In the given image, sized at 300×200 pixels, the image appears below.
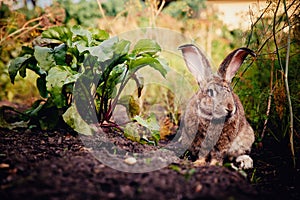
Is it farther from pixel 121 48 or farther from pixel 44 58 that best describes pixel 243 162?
pixel 44 58

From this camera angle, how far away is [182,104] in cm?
371

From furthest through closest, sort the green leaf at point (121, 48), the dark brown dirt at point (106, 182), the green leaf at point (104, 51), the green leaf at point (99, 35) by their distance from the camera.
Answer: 1. the green leaf at point (99, 35)
2. the green leaf at point (121, 48)
3. the green leaf at point (104, 51)
4. the dark brown dirt at point (106, 182)

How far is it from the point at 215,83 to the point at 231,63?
185mm

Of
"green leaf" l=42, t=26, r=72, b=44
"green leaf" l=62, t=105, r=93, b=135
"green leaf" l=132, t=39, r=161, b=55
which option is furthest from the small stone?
"green leaf" l=42, t=26, r=72, b=44

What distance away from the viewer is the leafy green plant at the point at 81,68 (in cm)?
234

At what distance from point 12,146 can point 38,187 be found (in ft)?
3.41

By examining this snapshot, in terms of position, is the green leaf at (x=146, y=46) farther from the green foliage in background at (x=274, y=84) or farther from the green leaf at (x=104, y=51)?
the green foliage in background at (x=274, y=84)

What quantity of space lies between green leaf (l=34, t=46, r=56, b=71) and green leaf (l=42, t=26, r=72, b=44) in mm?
244

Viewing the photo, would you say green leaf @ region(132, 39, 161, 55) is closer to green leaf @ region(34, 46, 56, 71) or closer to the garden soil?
green leaf @ region(34, 46, 56, 71)

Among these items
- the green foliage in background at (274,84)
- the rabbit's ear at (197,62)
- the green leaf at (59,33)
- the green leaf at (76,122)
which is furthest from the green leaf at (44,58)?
the green foliage in background at (274,84)

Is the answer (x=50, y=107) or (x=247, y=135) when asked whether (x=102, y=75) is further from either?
(x=247, y=135)

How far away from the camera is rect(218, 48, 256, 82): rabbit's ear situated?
84.4 inches

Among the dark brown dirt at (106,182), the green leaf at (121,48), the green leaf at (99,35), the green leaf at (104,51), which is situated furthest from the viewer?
the green leaf at (99,35)

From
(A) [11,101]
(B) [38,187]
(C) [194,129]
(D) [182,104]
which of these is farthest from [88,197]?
(A) [11,101]
